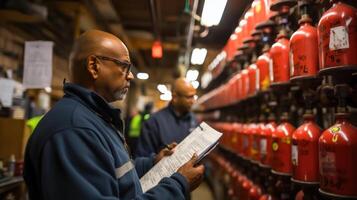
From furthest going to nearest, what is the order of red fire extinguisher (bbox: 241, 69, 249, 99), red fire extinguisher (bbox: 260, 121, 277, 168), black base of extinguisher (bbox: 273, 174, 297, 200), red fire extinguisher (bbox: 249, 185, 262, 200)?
red fire extinguisher (bbox: 241, 69, 249, 99) < red fire extinguisher (bbox: 249, 185, 262, 200) < red fire extinguisher (bbox: 260, 121, 277, 168) < black base of extinguisher (bbox: 273, 174, 297, 200)

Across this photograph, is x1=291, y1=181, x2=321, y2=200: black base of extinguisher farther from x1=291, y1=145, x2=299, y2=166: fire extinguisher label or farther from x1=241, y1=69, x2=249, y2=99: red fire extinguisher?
x1=241, y1=69, x2=249, y2=99: red fire extinguisher

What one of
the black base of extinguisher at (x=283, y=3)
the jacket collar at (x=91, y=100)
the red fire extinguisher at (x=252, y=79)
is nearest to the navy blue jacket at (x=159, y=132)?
the red fire extinguisher at (x=252, y=79)

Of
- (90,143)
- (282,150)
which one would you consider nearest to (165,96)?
(282,150)

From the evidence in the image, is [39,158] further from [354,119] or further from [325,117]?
[325,117]

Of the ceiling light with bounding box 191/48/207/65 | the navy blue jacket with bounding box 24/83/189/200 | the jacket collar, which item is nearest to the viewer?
the navy blue jacket with bounding box 24/83/189/200

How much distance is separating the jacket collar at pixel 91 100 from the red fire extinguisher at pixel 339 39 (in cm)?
100

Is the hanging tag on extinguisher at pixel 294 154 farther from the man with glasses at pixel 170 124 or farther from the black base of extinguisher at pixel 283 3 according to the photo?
the man with glasses at pixel 170 124

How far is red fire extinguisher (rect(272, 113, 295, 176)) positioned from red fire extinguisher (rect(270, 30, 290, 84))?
346 mm

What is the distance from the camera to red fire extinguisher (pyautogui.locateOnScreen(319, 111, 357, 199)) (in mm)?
1350

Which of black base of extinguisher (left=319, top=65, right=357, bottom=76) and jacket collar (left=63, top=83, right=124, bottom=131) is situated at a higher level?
black base of extinguisher (left=319, top=65, right=357, bottom=76)

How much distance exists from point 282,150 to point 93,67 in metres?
1.37

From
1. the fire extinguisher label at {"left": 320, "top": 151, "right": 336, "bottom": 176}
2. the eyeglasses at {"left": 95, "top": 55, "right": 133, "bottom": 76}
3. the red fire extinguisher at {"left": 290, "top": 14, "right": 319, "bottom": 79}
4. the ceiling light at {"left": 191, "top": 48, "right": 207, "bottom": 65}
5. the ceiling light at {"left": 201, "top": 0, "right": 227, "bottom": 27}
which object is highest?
the ceiling light at {"left": 191, "top": 48, "right": 207, "bottom": 65}

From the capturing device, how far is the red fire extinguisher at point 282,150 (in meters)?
2.04

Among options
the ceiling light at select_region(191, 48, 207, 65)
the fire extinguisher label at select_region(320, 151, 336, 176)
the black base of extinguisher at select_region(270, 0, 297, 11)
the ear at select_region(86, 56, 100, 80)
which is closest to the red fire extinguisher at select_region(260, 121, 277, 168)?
the fire extinguisher label at select_region(320, 151, 336, 176)
